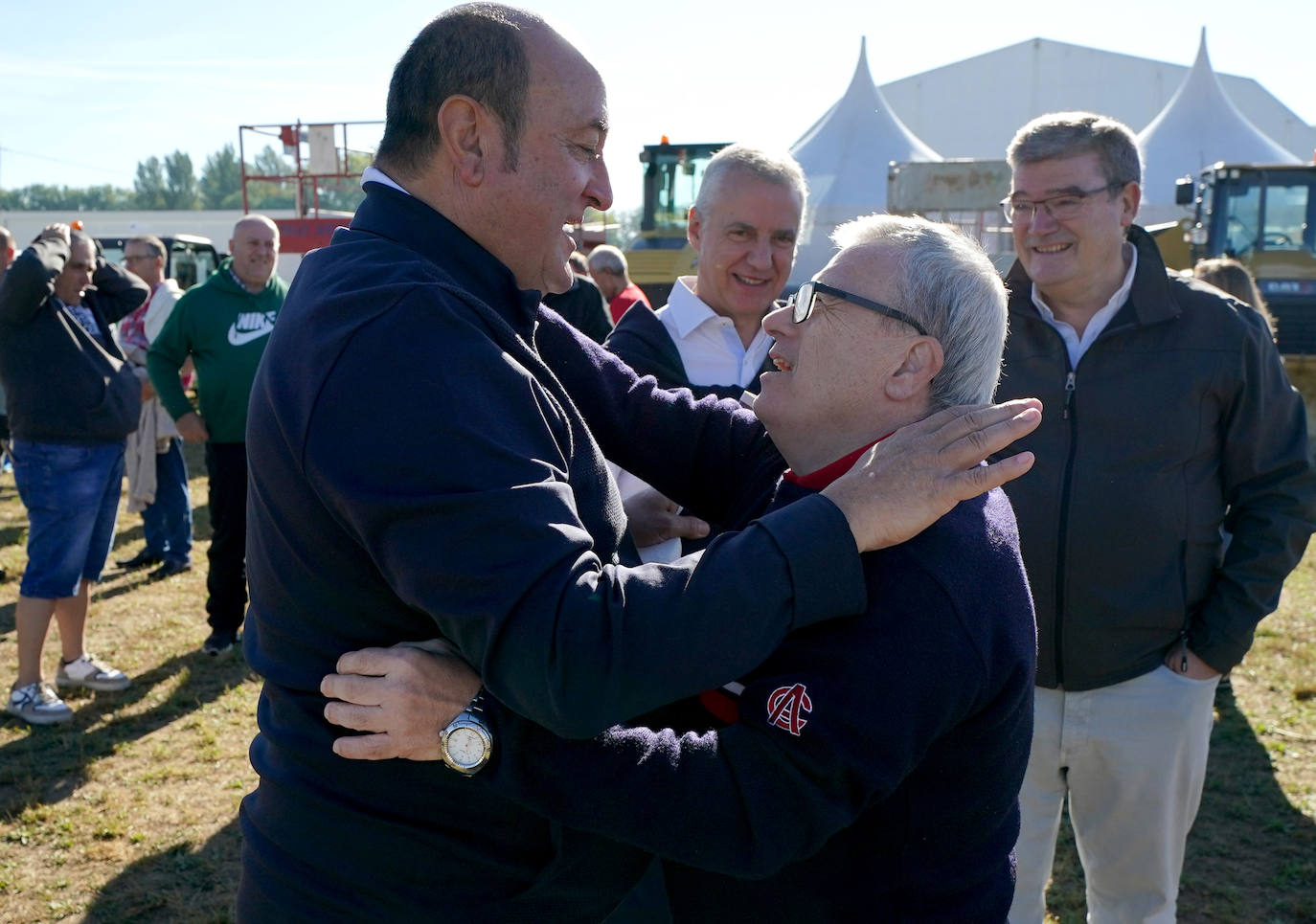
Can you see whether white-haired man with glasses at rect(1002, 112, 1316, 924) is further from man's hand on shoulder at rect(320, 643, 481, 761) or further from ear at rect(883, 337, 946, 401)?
man's hand on shoulder at rect(320, 643, 481, 761)

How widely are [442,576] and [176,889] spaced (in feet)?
11.1

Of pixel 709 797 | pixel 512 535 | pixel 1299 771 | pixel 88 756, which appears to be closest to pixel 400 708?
pixel 512 535

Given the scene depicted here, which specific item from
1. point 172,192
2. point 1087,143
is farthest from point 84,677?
point 172,192

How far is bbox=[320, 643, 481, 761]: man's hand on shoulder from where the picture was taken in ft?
4.42

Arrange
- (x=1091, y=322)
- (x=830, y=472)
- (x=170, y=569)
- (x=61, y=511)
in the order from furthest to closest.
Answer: (x=170, y=569)
(x=61, y=511)
(x=1091, y=322)
(x=830, y=472)

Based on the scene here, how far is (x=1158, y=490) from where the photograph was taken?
109 inches

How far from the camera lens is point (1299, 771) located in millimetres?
4730

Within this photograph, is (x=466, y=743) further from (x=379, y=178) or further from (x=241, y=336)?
(x=241, y=336)

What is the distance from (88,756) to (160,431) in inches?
129

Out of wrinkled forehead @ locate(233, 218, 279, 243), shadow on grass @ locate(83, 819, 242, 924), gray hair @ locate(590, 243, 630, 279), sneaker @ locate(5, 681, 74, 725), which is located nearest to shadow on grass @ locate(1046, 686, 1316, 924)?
shadow on grass @ locate(83, 819, 242, 924)

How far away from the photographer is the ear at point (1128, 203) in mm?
2994

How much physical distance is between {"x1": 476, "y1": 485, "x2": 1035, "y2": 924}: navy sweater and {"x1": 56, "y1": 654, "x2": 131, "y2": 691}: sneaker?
5025 mm

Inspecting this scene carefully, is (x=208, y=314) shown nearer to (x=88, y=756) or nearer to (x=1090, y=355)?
(x=88, y=756)

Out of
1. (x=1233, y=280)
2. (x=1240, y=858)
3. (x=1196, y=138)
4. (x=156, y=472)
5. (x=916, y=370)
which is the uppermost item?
(x=1196, y=138)
